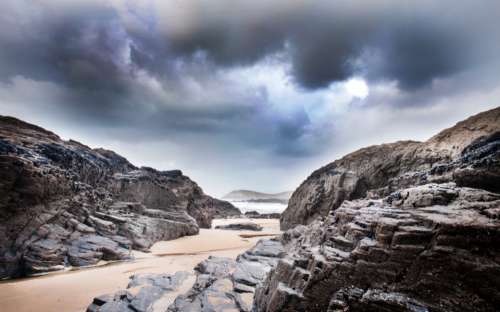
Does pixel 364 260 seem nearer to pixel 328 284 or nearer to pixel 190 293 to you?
pixel 328 284

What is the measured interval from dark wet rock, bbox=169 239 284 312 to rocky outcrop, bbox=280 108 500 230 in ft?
26.4

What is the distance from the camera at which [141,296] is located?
25.8 feet

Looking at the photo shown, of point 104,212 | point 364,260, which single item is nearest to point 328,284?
point 364,260

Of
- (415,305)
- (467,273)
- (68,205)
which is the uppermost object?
(68,205)

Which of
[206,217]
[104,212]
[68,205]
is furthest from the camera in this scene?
[206,217]

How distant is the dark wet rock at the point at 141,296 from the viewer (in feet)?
23.8

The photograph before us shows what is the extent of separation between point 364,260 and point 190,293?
5953 millimetres

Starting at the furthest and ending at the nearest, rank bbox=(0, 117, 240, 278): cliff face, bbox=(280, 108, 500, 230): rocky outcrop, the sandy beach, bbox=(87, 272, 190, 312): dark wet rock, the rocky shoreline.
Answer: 1. bbox=(280, 108, 500, 230): rocky outcrop
2. bbox=(0, 117, 240, 278): cliff face
3. the sandy beach
4. bbox=(87, 272, 190, 312): dark wet rock
5. the rocky shoreline

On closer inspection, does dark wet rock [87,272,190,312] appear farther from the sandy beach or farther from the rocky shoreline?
the sandy beach

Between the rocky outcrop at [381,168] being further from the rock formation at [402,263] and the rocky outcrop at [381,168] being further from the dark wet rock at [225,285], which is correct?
the dark wet rock at [225,285]

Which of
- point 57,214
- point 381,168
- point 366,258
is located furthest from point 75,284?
point 381,168

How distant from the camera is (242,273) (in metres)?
9.28

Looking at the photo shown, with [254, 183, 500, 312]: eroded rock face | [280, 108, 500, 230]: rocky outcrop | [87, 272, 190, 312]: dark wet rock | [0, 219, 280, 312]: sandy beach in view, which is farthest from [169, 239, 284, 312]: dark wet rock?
[280, 108, 500, 230]: rocky outcrop

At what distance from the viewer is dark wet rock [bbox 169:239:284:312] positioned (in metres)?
6.98
